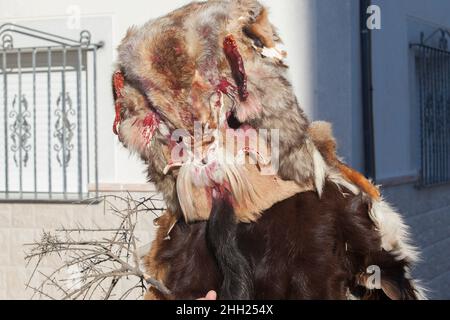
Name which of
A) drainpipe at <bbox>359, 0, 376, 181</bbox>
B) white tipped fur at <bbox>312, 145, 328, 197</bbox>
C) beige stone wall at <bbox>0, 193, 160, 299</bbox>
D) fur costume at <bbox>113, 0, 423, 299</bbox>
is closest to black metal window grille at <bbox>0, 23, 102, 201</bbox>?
beige stone wall at <bbox>0, 193, 160, 299</bbox>

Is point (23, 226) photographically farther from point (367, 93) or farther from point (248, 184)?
point (248, 184)

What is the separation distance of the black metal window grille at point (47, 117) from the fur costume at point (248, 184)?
230 cm

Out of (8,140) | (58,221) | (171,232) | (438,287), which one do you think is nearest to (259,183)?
(171,232)

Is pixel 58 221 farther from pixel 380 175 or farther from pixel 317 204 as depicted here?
pixel 317 204

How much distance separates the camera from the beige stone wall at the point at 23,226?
4.77 meters

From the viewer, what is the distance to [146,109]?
102 inches

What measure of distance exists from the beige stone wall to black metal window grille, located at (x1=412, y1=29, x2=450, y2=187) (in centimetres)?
241

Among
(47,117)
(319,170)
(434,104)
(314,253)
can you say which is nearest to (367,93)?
(434,104)

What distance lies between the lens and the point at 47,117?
5047 mm

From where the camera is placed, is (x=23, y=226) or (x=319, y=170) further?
(x=23, y=226)

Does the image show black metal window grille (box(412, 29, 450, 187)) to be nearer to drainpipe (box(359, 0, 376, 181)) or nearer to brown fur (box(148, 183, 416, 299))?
drainpipe (box(359, 0, 376, 181))

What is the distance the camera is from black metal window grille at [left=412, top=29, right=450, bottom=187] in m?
5.93

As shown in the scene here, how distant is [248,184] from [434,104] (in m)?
4.02

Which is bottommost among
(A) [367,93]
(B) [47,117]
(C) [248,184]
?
(C) [248,184]
